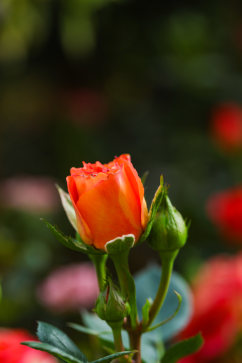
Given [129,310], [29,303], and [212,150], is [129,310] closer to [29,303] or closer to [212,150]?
[29,303]

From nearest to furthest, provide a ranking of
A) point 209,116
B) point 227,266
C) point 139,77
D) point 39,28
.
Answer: point 227,266 → point 39,28 → point 209,116 → point 139,77

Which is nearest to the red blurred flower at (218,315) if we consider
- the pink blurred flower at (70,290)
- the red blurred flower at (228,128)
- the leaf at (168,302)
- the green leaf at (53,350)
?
the leaf at (168,302)

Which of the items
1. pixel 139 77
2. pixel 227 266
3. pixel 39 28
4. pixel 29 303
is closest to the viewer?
pixel 227 266

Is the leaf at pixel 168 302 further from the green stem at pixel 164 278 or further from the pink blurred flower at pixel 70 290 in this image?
the pink blurred flower at pixel 70 290

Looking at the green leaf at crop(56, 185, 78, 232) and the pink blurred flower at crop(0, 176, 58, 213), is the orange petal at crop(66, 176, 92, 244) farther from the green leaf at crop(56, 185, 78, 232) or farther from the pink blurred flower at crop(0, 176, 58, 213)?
the pink blurred flower at crop(0, 176, 58, 213)

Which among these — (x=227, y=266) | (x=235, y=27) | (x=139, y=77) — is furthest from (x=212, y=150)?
(x=227, y=266)
